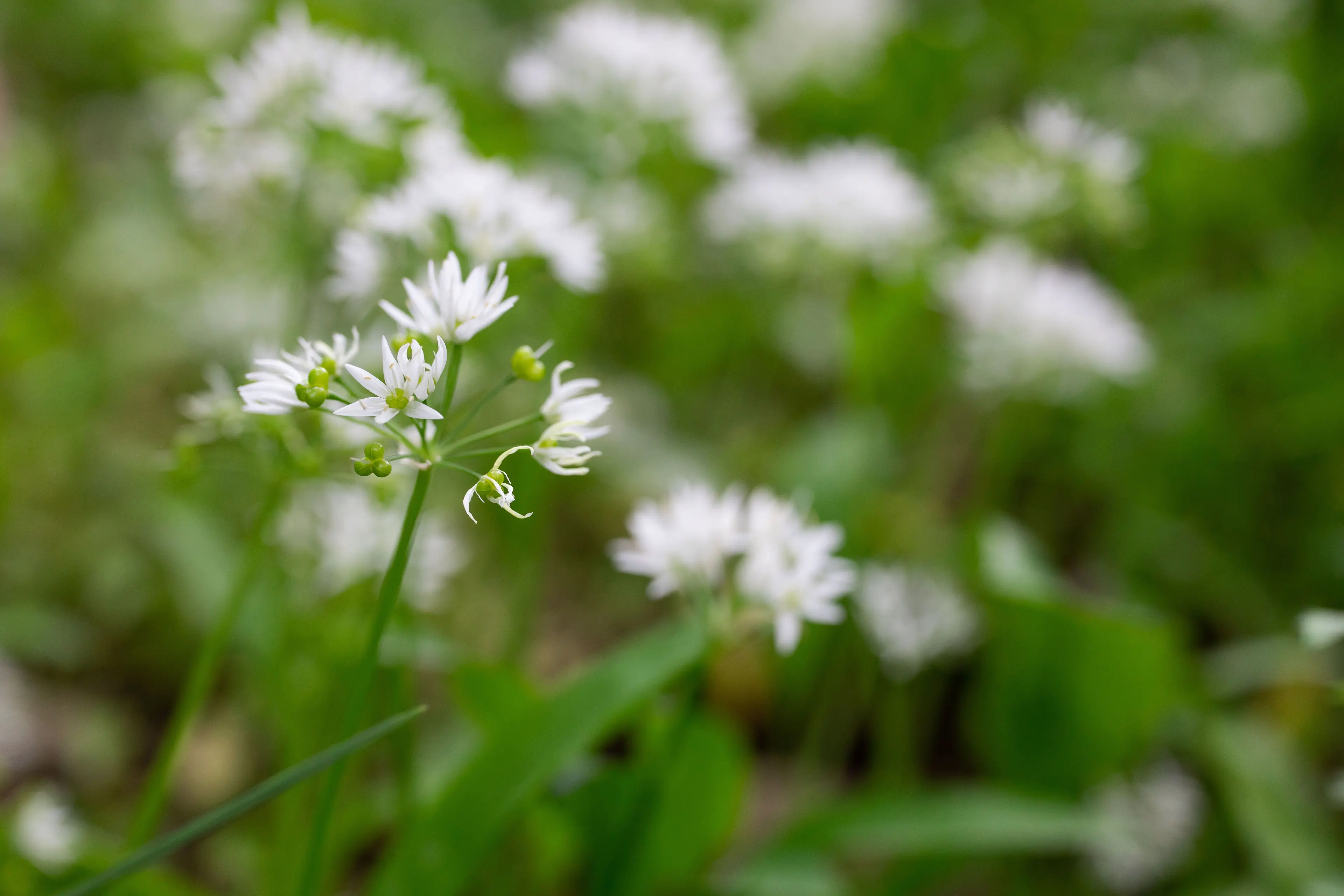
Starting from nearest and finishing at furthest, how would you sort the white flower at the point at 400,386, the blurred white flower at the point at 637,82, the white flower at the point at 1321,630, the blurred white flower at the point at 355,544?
the white flower at the point at 400,386 < the white flower at the point at 1321,630 < the blurred white flower at the point at 355,544 < the blurred white flower at the point at 637,82

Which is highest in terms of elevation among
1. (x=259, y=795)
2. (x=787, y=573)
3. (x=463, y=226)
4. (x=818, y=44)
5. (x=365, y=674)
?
(x=818, y=44)

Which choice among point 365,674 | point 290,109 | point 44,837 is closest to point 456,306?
point 365,674

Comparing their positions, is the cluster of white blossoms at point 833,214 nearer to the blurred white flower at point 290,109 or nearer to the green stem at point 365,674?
the blurred white flower at point 290,109

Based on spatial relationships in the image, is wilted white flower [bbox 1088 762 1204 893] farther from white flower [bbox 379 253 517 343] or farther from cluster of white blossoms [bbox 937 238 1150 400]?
white flower [bbox 379 253 517 343]

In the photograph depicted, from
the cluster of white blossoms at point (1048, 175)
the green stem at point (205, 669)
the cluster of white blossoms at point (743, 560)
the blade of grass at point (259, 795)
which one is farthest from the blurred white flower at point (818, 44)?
the blade of grass at point (259, 795)

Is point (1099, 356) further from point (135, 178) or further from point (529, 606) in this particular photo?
point (135, 178)

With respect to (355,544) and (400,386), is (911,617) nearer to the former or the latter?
(355,544)

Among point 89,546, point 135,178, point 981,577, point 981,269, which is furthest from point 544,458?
point 135,178
